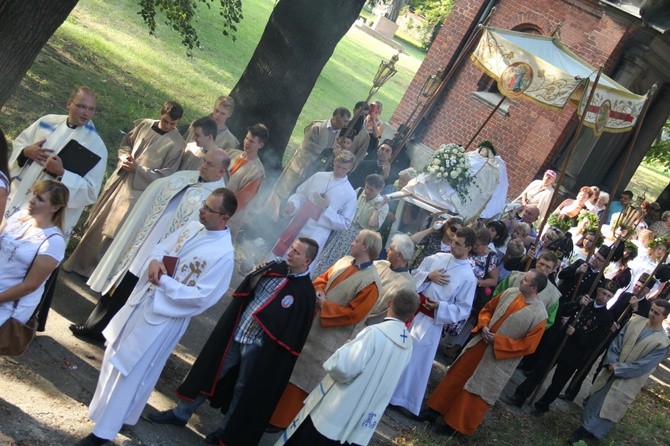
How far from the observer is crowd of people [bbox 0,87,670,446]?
6.66 meters

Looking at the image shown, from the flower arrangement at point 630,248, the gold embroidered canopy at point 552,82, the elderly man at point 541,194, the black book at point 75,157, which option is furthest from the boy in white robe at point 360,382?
the elderly man at point 541,194

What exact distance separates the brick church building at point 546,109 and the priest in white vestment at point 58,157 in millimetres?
11645

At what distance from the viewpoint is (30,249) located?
6500 millimetres

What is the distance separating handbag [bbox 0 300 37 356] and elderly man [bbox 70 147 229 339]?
4.13ft

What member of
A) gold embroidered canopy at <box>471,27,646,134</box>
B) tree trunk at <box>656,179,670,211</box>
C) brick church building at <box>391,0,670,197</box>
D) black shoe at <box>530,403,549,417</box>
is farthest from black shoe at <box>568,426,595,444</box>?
tree trunk at <box>656,179,670,211</box>

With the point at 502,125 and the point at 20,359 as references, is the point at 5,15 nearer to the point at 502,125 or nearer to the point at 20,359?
the point at 20,359

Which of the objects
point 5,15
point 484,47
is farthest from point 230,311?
point 484,47

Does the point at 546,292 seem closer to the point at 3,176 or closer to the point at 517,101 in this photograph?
the point at 3,176

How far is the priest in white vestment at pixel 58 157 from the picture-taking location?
8.12 meters

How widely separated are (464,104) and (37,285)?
16.4 meters

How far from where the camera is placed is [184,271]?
686cm

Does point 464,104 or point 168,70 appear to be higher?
point 464,104

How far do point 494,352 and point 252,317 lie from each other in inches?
132

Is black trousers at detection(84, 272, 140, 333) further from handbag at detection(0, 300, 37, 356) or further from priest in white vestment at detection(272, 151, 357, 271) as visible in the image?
priest in white vestment at detection(272, 151, 357, 271)
